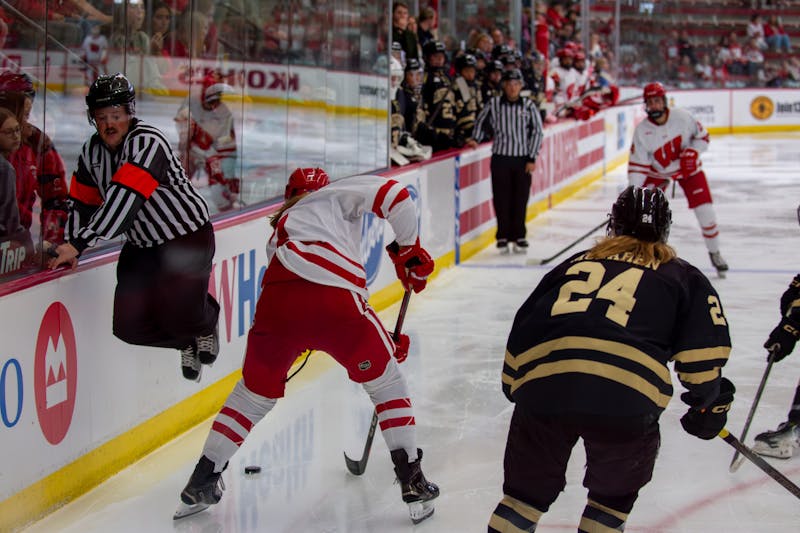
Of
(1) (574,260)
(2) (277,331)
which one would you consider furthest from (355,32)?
(1) (574,260)

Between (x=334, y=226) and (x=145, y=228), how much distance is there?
73cm

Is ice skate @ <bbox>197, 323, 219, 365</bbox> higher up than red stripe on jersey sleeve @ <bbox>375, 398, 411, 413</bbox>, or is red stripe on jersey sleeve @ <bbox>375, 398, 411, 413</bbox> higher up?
ice skate @ <bbox>197, 323, 219, 365</bbox>

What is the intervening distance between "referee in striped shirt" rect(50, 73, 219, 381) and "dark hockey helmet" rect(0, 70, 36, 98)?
0.29 meters

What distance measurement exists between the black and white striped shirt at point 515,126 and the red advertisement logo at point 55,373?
571 cm

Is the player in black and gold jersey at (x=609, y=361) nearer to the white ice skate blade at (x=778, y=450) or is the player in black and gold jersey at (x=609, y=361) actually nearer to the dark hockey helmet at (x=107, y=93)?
the dark hockey helmet at (x=107, y=93)

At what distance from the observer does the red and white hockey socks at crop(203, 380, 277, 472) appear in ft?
12.1

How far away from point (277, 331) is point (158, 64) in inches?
119

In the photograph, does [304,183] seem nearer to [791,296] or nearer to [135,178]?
[135,178]

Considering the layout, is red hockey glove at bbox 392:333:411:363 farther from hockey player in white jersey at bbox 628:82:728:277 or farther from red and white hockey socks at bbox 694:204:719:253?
red and white hockey socks at bbox 694:204:719:253

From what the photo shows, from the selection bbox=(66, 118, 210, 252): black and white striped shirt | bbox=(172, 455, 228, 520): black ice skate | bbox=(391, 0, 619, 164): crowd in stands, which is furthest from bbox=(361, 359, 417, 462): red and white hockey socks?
bbox=(391, 0, 619, 164): crowd in stands

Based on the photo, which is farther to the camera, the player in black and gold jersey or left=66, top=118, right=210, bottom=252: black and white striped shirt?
left=66, top=118, right=210, bottom=252: black and white striped shirt

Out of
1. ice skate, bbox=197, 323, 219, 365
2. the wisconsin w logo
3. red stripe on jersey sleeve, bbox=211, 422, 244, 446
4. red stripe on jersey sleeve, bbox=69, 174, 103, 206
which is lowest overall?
red stripe on jersey sleeve, bbox=211, 422, 244, 446

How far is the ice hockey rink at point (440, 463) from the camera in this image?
12.4 feet

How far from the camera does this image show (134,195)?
368 cm
